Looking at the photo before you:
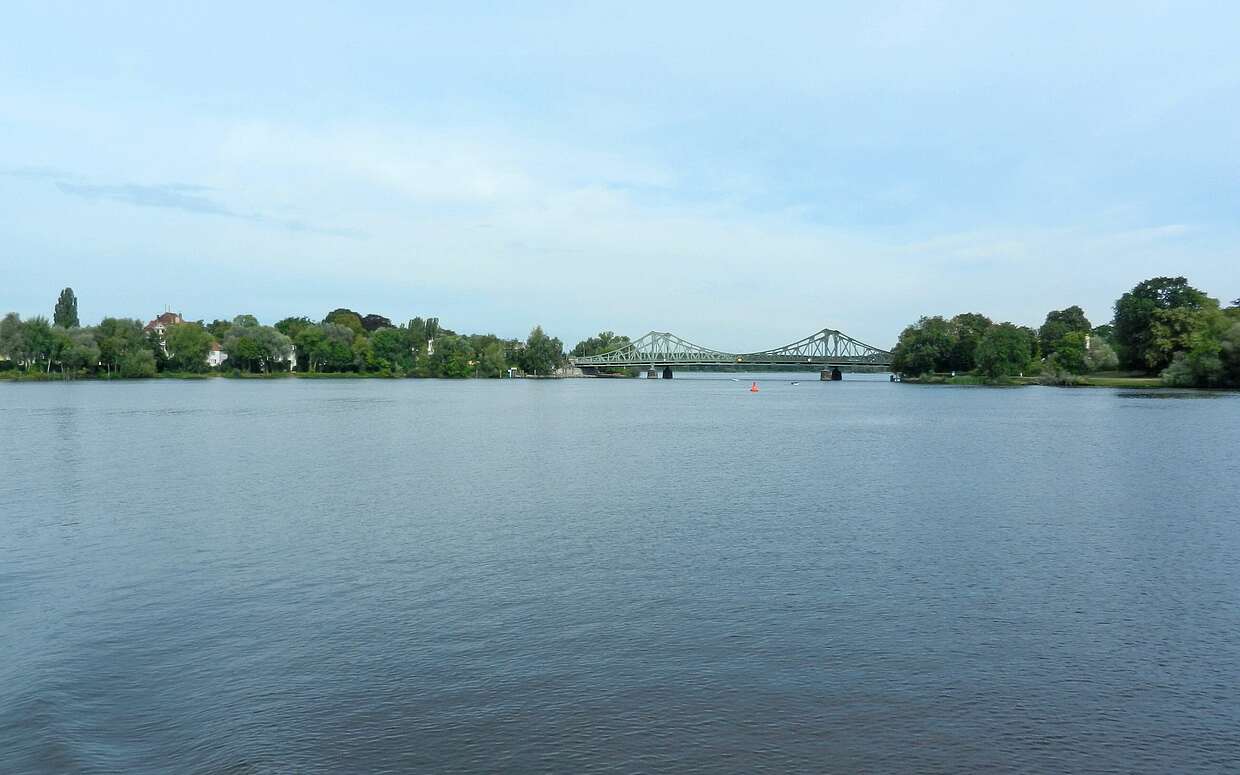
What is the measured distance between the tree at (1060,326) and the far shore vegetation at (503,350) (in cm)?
22

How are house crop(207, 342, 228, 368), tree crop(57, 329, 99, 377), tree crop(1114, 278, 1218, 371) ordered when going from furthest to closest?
house crop(207, 342, 228, 368) → tree crop(57, 329, 99, 377) → tree crop(1114, 278, 1218, 371)

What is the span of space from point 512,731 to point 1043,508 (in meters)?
18.6

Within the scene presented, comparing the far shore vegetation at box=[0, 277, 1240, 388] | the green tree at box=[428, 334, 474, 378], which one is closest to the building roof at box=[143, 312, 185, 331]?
the far shore vegetation at box=[0, 277, 1240, 388]

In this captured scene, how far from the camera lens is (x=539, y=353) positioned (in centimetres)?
18525

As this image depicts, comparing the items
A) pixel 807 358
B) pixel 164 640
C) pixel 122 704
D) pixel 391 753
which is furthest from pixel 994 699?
pixel 807 358

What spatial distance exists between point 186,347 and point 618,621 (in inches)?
5504

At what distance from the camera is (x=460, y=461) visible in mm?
34219

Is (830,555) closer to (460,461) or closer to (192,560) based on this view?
(192,560)

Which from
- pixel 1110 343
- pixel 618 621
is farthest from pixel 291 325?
pixel 618 621

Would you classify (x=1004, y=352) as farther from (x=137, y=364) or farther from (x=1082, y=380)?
(x=137, y=364)

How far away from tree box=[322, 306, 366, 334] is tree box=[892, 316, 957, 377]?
103606 mm

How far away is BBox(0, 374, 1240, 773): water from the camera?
9.46 m

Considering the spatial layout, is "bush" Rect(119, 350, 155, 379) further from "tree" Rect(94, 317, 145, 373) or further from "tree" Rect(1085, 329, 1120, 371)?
"tree" Rect(1085, 329, 1120, 371)

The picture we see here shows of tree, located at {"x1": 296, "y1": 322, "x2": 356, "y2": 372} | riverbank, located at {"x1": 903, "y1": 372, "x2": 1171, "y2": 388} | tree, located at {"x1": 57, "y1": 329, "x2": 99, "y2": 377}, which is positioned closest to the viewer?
riverbank, located at {"x1": 903, "y1": 372, "x2": 1171, "y2": 388}
